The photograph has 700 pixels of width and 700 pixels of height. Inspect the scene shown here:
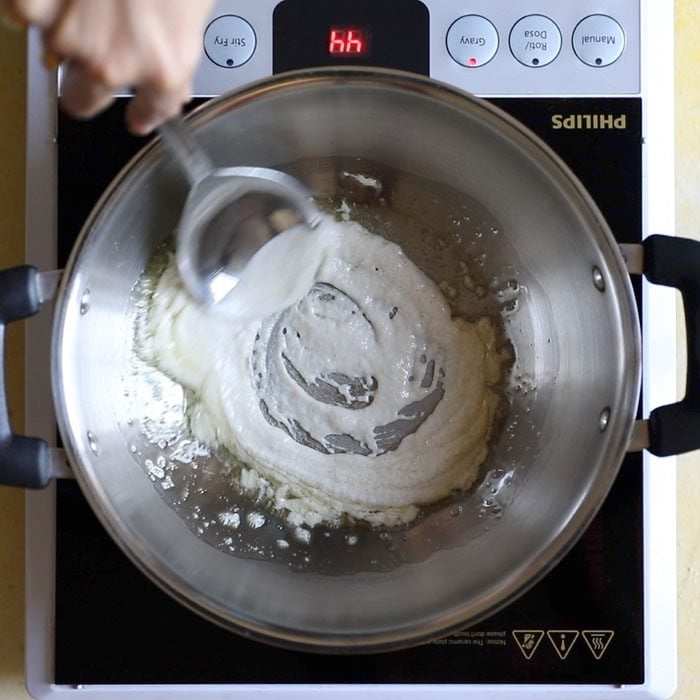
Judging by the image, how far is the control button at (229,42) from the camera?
62cm

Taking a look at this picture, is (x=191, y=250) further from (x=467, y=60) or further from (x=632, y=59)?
(x=632, y=59)

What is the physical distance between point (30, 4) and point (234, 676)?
0.50 m

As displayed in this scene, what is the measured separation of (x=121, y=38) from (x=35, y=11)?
0.11ft

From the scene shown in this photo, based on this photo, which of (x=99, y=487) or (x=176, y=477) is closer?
(x=99, y=487)

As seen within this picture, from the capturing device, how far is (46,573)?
62cm

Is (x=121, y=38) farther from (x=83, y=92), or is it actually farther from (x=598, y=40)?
(x=598, y=40)

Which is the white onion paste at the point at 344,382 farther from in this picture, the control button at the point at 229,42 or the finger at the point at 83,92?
the finger at the point at 83,92

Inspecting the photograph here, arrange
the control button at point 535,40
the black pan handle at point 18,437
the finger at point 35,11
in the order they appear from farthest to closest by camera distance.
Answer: the control button at point 535,40 < the black pan handle at point 18,437 < the finger at point 35,11

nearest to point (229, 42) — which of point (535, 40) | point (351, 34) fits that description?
point (351, 34)

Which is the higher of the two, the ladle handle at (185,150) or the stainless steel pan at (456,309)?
the ladle handle at (185,150)

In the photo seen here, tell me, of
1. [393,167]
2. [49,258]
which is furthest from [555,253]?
[49,258]

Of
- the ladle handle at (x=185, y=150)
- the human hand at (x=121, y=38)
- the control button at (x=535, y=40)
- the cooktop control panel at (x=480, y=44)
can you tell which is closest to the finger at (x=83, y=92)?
the human hand at (x=121, y=38)

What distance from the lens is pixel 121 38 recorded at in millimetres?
327

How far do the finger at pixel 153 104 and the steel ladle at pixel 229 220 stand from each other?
0.59 feet
